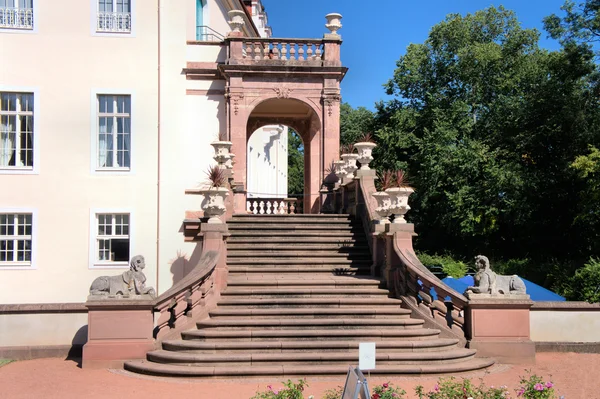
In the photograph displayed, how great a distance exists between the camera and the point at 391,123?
31.9m

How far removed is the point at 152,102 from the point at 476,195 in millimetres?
13705

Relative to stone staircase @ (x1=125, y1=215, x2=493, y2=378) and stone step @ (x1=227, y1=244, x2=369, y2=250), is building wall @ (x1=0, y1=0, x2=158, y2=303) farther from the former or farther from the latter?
stone staircase @ (x1=125, y1=215, x2=493, y2=378)

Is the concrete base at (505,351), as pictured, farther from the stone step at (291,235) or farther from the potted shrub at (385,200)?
the stone step at (291,235)

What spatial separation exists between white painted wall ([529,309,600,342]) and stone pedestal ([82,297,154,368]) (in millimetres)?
6943

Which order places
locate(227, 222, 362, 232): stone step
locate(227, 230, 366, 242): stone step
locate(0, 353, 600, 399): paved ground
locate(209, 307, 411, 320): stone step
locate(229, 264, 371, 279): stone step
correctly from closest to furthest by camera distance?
locate(0, 353, 600, 399): paved ground
locate(209, 307, 411, 320): stone step
locate(229, 264, 371, 279): stone step
locate(227, 230, 366, 242): stone step
locate(227, 222, 362, 232): stone step

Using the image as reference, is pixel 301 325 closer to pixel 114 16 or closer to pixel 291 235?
pixel 291 235

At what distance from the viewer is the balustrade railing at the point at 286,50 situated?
19.8m

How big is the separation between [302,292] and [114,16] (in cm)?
1105

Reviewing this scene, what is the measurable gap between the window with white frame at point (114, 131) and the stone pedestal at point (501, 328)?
38.0 ft

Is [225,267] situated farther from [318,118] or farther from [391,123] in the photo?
[391,123]

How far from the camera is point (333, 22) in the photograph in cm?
2006

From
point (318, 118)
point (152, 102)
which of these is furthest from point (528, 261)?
point (152, 102)

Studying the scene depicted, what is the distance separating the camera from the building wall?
59.4 feet

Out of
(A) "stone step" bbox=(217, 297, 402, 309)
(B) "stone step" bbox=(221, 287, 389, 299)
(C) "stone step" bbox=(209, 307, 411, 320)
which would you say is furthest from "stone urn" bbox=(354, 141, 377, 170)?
(C) "stone step" bbox=(209, 307, 411, 320)
